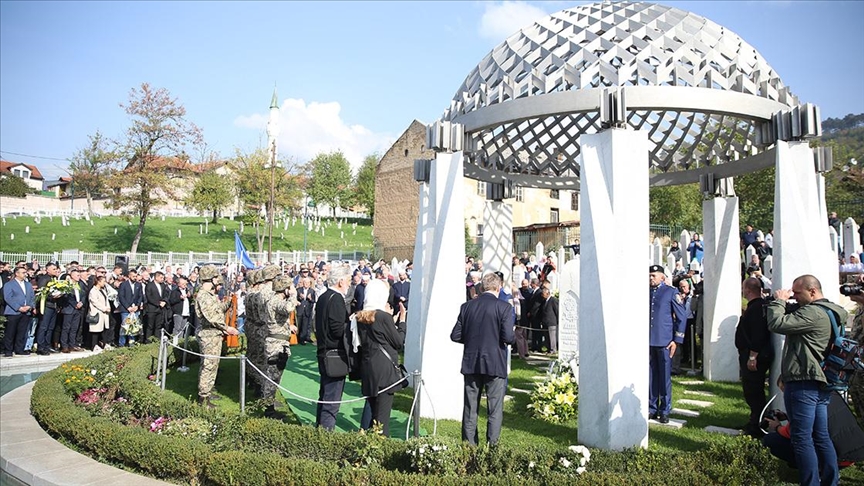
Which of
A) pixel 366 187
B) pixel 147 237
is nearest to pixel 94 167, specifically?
pixel 147 237

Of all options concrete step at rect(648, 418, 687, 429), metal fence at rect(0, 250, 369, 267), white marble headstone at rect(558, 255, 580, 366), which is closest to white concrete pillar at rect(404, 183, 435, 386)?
white marble headstone at rect(558, 255, 580, 366)


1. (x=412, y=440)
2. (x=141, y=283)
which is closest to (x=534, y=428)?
(x=412, y=440)

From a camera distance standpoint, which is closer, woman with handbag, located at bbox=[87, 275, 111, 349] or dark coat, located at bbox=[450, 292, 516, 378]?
dark coat, located at bbox=[450, 292, 516, 378]

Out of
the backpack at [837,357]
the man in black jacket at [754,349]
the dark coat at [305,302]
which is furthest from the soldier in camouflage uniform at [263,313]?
the dark coat at [305,302]

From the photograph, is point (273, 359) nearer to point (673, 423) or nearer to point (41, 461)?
point (41, 461)

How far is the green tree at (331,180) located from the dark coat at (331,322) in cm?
7130

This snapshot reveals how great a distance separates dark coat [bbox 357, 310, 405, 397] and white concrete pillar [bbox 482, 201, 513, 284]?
6703mm

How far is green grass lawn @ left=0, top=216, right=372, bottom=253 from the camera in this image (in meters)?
40.9

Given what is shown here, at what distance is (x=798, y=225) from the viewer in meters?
7.72

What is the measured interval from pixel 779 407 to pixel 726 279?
142 inches

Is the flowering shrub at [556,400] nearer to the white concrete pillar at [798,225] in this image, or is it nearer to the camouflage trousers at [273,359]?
the white concrete pillar at [798,225]

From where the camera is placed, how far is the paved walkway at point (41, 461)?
580 cm

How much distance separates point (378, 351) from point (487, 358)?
1.20m

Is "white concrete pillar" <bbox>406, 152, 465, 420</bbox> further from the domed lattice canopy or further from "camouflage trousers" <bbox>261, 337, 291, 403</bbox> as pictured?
"camouflage trousers" <bbox>261, 337, 291, 403</bbox>
